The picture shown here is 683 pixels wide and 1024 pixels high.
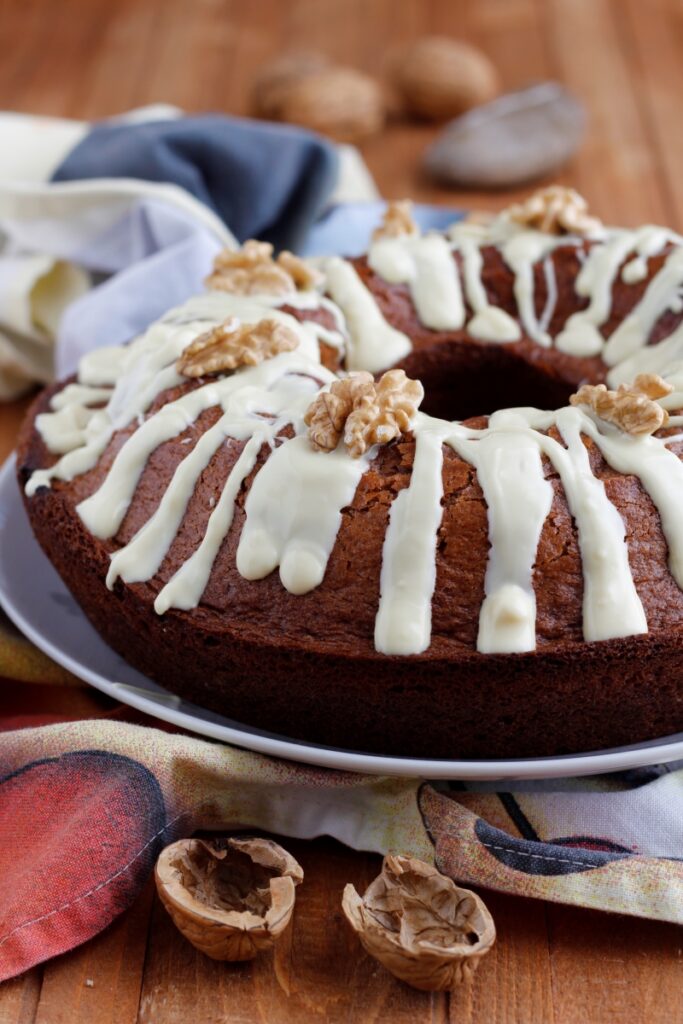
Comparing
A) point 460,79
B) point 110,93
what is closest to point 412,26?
point 460,79

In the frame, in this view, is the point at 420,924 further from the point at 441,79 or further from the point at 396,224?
the point at 441,79

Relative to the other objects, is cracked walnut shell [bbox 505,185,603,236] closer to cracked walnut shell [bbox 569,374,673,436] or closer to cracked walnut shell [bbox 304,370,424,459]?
cracked walnut shell [bbox 569,374,673,436]

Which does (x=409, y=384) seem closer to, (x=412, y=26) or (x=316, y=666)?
(x=316, y=666)

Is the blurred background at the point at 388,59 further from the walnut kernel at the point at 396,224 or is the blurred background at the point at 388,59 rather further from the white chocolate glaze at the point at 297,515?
the white chocolate glaze at the point at 297,515

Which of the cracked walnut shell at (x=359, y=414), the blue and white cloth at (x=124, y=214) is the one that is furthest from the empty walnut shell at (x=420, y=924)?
the blue and white cloth at (x=124, y=214)

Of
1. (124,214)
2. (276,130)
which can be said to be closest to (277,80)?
(276,130)

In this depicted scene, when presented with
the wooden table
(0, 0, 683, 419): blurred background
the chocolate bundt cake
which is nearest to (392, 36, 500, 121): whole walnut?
(0, 0, 683, 419): blurred background

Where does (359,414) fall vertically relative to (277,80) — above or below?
above
